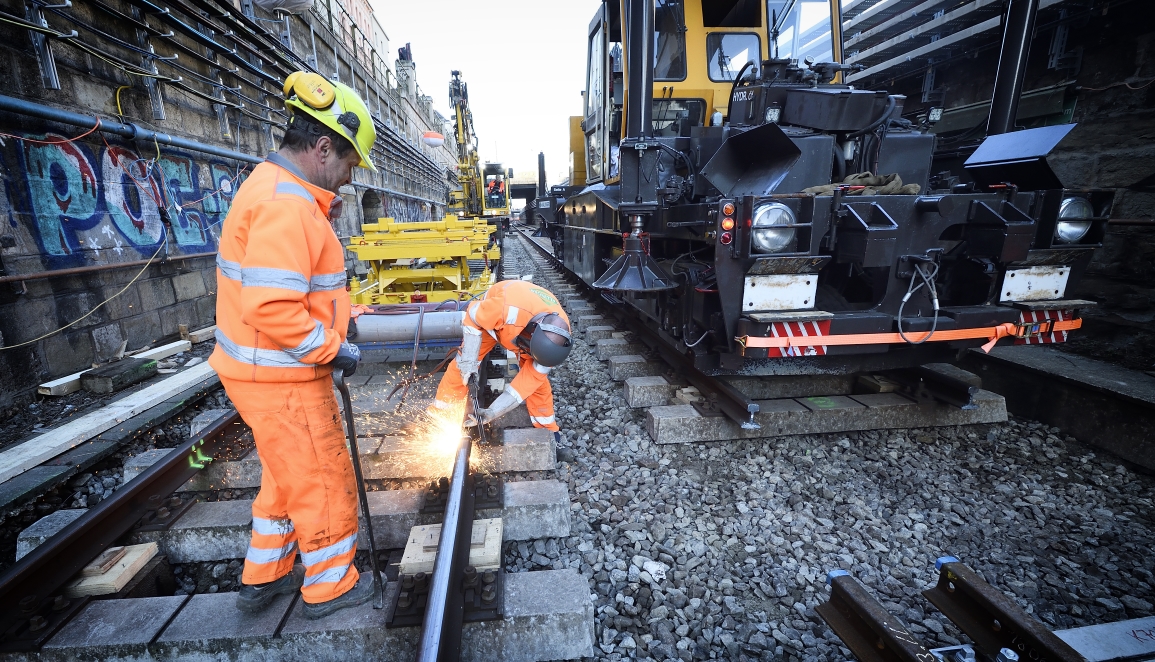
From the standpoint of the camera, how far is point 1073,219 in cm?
318

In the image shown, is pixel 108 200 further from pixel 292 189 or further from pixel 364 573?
pixel 364 573

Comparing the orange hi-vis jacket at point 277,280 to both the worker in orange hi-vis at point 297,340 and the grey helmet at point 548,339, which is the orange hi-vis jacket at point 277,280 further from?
the grey helmet at point 548,339

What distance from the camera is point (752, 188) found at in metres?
3.33

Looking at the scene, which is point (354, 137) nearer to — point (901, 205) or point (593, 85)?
point (901, 205)

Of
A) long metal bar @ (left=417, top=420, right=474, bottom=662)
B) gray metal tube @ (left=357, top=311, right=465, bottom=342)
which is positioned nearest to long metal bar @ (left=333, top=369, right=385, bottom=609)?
long metal bar @ (left=417, top=420, right=474, bottom=662)

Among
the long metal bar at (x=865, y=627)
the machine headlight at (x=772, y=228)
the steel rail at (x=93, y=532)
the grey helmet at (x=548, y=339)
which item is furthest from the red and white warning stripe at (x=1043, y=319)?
the steel rail at (x=93, y=532)

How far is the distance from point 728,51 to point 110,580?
606cm

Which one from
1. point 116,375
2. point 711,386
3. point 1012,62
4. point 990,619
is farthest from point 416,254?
point 1012,62

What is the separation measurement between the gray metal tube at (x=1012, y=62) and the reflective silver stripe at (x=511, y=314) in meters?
4.32

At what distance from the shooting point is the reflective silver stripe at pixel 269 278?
1.61m

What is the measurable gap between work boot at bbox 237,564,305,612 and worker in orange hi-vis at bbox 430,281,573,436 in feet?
4.04

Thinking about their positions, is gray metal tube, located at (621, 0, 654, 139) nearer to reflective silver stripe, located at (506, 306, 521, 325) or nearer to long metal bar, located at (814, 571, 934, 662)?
reflective silver stripe, located at (506, 306, 521, 325)

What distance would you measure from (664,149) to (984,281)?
245cm

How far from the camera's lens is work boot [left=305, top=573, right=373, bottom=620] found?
187 cm
